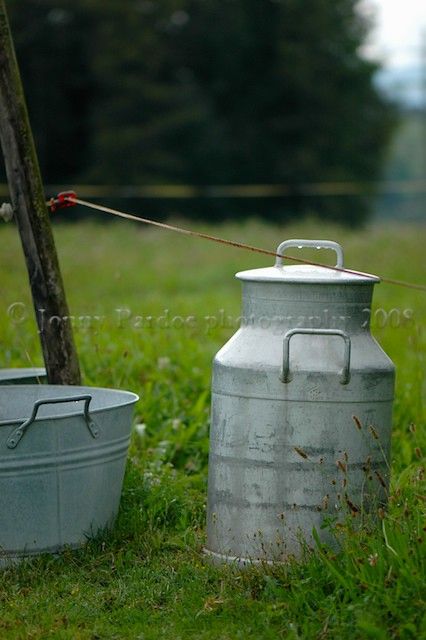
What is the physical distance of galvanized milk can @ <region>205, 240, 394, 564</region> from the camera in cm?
323

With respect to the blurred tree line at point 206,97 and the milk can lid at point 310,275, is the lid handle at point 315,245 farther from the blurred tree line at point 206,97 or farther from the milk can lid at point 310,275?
the blurred tree line at point 206,97

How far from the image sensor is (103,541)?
3617mm

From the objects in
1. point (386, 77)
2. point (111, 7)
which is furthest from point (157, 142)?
point (386, 77)

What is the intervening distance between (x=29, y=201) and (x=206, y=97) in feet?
99.3

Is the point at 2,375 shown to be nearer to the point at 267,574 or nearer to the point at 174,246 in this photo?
the point at 267,574

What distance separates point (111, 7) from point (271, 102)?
20.8 ft

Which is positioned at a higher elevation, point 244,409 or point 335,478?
point 244,409

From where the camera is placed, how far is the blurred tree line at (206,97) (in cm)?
3042

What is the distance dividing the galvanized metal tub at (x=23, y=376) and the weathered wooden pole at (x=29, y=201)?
18cm

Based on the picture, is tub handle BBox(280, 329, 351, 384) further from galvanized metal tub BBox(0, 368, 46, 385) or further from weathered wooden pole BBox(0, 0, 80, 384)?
galvanized metal tub BBox(0, 368, 46, 385)

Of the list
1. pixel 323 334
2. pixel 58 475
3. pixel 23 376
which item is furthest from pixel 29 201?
pixel 323 334

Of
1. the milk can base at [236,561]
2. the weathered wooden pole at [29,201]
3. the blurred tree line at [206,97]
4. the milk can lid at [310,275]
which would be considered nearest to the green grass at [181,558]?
the milk can base at [236,561]

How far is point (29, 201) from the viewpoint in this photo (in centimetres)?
395

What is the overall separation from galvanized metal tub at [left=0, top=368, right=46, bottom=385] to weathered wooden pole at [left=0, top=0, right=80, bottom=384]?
0.60ft
